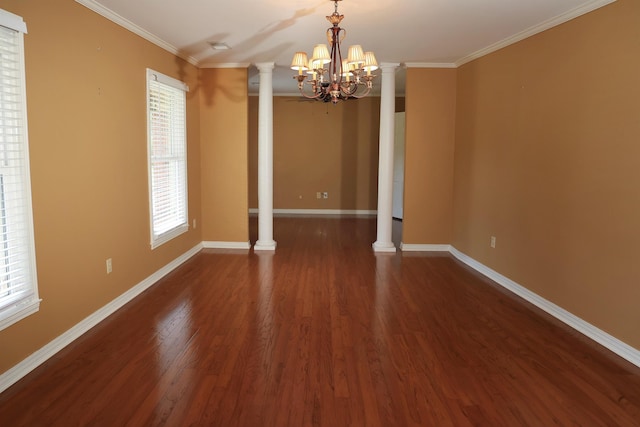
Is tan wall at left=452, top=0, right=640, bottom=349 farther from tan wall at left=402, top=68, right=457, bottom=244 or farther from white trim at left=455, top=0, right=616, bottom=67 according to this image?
tan wall at left=402, top=68, right=457, bottom=244

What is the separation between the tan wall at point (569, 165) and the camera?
2.96 metres

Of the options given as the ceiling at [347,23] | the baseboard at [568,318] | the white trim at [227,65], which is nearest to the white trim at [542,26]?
the ceiling at [347,23]

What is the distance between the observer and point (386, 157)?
5988mm

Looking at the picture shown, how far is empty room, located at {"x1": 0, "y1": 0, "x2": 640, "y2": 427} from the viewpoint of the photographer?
8.17 ft

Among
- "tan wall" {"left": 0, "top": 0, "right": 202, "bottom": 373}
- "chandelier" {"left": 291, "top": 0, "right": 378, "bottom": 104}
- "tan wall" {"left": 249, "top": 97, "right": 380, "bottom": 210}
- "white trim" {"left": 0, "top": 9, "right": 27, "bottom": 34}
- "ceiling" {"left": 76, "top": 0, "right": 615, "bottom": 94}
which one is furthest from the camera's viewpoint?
"tan wall" {"left": 249, "top": 97, "right": 380, "bottom": 210}

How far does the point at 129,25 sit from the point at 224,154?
226 cm

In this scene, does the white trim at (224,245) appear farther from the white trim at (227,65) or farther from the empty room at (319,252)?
the white trim at (227,65)

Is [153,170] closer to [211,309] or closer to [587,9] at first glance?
[211,309]

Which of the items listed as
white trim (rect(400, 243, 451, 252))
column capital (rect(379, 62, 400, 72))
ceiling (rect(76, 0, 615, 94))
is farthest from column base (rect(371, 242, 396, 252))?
ceiling (rect(76, 0, 615, 94))

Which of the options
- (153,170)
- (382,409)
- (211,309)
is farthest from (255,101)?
(382,409)

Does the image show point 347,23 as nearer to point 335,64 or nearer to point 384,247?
point 335,64

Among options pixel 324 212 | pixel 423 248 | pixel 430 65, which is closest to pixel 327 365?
pixel 423 248

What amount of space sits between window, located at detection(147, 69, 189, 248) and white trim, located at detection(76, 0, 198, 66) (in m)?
0.31

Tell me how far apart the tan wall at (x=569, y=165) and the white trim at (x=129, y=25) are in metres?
3.47
